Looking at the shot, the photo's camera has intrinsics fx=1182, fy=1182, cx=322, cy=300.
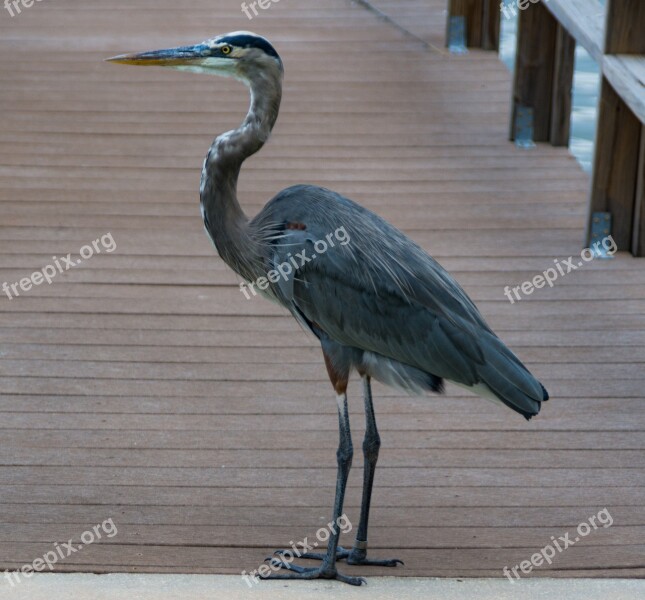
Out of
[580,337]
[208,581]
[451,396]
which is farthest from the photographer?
[580,337]

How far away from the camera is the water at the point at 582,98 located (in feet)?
29.4

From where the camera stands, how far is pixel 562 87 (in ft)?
22.9

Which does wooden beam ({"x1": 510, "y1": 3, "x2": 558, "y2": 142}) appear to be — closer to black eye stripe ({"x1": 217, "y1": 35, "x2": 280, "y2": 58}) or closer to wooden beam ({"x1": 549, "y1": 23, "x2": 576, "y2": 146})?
wooden beam ({"x1": 549, "y1": 23, "x2": 576, "y2": 146})

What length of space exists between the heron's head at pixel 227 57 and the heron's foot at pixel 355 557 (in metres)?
1.41

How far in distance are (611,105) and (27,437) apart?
3.30m

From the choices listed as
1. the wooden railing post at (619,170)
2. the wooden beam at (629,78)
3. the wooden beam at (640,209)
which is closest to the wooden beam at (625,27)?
the wooden beam at (629,78)

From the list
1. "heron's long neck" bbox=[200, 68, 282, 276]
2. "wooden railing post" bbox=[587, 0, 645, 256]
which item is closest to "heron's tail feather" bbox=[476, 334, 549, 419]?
"heron's long neck" bbox=[200, 68, 282, 276]

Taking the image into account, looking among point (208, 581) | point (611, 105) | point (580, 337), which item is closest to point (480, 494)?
point (208, 581)

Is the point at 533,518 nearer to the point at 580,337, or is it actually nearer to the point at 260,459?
the point at 260,459

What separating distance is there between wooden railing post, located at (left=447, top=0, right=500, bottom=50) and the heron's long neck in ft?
16.9

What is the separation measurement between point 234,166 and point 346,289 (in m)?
0.51

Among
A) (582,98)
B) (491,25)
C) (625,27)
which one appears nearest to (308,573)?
(625,27)

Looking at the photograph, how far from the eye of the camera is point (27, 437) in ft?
13.3

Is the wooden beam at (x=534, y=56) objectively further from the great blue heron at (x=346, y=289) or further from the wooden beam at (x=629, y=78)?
the great blue heron at (x=346, y=289)
